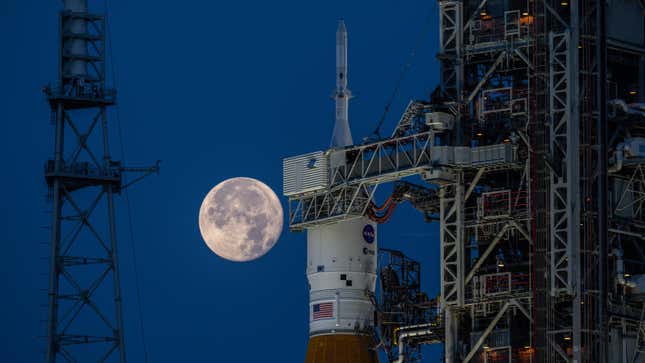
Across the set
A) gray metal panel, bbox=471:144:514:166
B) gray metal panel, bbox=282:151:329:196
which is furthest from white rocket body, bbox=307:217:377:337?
gray metal panel, bbox=471:144:514:166

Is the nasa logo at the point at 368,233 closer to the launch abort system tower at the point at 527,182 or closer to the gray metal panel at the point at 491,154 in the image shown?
the launch abort system tower at the point at 527,182

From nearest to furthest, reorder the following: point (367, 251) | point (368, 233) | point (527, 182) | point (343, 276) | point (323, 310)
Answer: point (527, 182) → point (343, 276) → point (323, 310) → point (367, 251) → point (368, 233)

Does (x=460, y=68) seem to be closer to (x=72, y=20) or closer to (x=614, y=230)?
(x=614, y=230)

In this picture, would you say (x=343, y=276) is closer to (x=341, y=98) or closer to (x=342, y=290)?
(x=342, y=290)

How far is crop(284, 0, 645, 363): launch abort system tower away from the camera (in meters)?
125

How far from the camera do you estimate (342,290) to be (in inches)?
5374

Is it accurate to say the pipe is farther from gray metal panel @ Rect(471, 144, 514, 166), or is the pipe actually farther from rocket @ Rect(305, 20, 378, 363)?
gray metal panel @ Rect(471, 144, 514, 166)

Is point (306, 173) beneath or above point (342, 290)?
above

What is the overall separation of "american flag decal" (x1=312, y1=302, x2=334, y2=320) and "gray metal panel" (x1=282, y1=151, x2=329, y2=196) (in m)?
6.10

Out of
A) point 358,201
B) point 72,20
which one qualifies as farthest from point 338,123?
point 72,20

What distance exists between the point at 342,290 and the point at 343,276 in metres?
0.76

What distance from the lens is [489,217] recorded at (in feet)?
420

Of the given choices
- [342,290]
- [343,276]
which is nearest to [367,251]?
[343,276]

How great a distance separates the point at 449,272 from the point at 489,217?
12.5 ft
